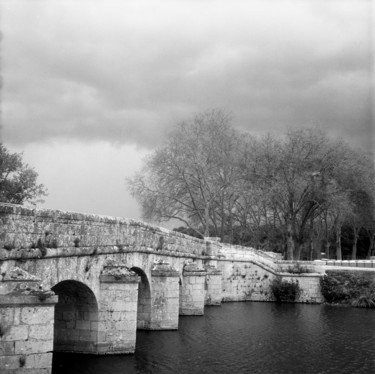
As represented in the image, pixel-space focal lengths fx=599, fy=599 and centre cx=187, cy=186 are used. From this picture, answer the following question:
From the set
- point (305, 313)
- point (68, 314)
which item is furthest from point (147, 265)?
point (305, 313)

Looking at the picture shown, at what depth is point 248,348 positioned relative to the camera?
15750 millimetres

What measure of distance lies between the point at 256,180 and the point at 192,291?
13.7 m

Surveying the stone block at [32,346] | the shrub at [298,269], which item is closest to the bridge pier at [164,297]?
the stone block at [32,346]

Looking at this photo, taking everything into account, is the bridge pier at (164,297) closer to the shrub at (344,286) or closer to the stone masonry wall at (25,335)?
the stone masonry wall at (25,335)

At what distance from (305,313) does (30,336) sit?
57.1 ft

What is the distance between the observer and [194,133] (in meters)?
35.9

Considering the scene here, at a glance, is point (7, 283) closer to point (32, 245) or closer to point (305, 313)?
point (32, 245)

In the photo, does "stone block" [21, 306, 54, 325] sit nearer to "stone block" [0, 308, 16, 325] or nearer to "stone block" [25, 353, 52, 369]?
"stone block" [0, 308, 16, 325]

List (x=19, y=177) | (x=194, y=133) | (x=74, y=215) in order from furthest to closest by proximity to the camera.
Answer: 1. (x=194, y=133)
2. (x=19, y=177)
3. (x=74, y=215)

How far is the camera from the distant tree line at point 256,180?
33.5 meters

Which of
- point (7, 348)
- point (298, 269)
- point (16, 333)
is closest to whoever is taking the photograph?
Result: point (7, 348)

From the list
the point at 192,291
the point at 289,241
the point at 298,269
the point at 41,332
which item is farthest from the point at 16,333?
the point at 289,241

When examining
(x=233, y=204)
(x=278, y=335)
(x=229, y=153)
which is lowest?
(x=278, y=335)

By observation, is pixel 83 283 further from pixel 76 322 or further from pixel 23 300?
pixel 23 300
